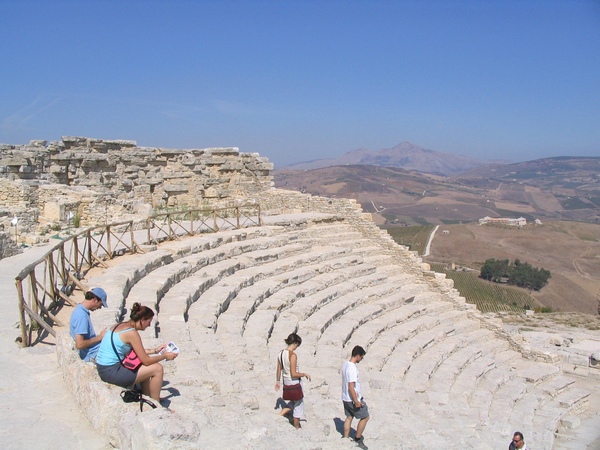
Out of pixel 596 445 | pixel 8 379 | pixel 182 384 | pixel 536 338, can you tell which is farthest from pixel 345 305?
pixel 536 338

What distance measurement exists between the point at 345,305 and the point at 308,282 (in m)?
1.05

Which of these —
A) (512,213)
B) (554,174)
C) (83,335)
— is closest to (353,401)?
(83,335)

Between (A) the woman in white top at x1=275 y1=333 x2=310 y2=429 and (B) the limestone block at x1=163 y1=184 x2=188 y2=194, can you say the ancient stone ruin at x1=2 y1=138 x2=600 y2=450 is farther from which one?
(A) the woman in white top at x1=275 y1=333 x2=310 y2=429

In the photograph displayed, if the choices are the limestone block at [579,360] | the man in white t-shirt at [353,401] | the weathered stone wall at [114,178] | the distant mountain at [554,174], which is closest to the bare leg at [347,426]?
the man in white t-shirt at [353,401]

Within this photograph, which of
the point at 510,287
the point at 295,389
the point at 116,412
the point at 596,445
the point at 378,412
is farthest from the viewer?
the point at 510,287

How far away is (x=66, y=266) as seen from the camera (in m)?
9.09

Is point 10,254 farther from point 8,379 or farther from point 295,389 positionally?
point 295,389

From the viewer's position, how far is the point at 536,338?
16.1 meters

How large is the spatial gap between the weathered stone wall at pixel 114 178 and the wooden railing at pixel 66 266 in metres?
1.12

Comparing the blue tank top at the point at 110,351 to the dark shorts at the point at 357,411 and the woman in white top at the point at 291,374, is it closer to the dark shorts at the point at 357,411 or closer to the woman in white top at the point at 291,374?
the woman in white top at the point at 291,374

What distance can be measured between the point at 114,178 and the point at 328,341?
33.8ft

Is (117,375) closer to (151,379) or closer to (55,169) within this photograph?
(151,379)

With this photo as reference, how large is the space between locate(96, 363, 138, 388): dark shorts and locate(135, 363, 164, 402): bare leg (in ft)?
0.23

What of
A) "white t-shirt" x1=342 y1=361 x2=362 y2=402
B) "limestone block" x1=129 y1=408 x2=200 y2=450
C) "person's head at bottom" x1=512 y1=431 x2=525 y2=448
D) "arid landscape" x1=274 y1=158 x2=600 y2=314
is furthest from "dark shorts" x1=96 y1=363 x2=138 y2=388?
"arid landscape" x1=274 y1=158 x2=600 y2=314
